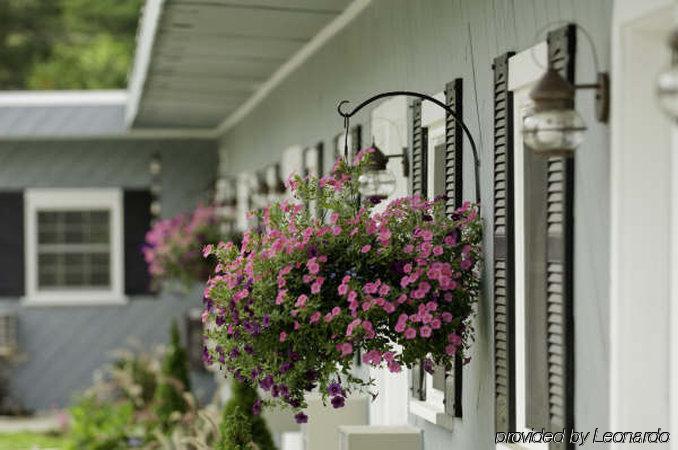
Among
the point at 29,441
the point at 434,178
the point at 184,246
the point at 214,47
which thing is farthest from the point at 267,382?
the point at 29,441

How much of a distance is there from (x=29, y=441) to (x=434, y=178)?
7.82 metres

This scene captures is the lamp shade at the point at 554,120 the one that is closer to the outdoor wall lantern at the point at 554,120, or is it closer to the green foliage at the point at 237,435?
the outdoor wall lantern at the point at 554,120

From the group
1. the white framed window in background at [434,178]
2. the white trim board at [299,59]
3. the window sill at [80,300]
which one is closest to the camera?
the white framed window in background at [434,178]

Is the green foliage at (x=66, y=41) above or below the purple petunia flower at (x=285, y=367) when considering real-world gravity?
above

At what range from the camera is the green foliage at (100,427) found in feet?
34.9

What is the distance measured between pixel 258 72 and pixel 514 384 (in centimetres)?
594

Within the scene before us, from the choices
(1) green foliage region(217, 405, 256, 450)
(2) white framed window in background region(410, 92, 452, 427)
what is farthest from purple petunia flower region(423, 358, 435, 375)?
(1) green foliage region(217, 405, 256, 450)

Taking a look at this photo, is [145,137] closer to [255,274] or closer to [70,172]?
[70,172]

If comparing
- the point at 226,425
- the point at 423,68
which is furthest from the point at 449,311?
the point at 226,425

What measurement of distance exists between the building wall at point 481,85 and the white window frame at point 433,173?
0.07 metres

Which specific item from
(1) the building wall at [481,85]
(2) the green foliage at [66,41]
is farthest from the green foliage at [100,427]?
(2) the green foliage at [66,41]

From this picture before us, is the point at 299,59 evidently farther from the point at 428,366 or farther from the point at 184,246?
the point at 428,366

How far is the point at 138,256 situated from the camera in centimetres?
1473

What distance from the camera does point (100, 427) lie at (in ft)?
36.9
